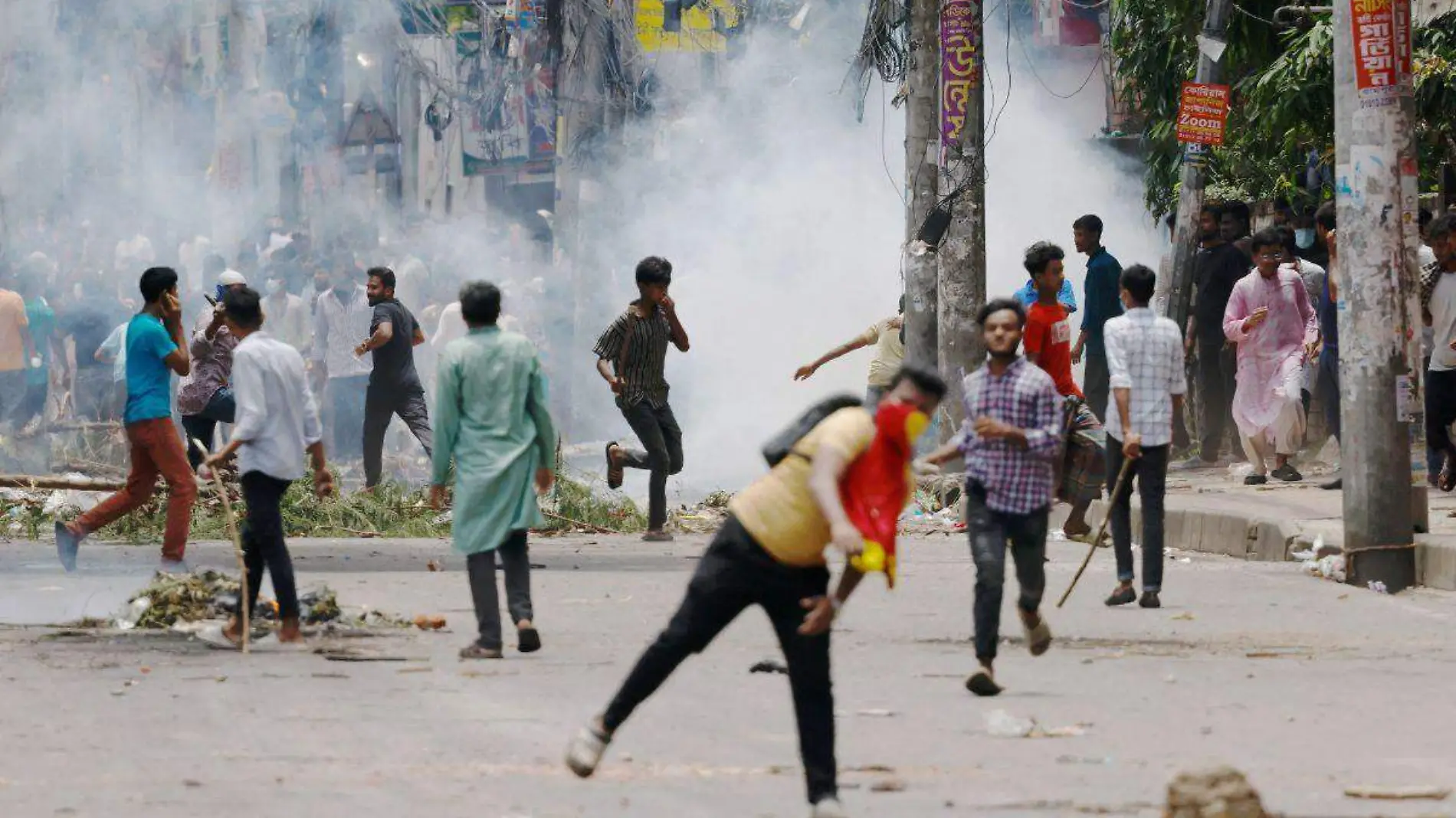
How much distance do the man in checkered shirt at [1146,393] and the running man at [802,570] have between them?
14.8 feet

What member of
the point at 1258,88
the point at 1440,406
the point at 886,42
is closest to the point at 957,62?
the point at 886,42

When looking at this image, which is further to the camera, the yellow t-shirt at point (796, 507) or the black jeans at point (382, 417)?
the black jeans at point (382, 417)

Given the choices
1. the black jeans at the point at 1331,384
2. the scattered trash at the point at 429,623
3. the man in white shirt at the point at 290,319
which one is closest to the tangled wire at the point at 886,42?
the black jeans at the point at 1331,384

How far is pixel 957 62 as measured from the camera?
15656 millimetres

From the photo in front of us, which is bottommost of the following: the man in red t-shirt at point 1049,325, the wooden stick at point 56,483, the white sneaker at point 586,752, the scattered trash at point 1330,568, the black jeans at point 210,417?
the scattered trash at point 1330,568

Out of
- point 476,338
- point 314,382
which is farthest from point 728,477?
point 476,338

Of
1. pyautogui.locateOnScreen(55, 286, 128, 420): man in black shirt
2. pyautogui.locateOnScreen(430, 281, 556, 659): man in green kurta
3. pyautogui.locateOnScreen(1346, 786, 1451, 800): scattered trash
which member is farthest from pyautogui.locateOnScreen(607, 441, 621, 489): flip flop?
pyautogui.locateOnScreen(1346, 786, 1451, 800): scattered trash

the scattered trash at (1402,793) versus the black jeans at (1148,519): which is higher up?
the black jeans at (1148,519)

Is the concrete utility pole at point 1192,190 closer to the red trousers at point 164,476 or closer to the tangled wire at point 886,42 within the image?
the tangled wire at point 886,42

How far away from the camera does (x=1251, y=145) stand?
66.4 feet

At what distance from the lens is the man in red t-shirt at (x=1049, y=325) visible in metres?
10.7

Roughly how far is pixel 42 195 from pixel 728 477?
9319mm

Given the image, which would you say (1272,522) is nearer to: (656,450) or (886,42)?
(656,450)

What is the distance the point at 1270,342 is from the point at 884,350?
2.51 m
